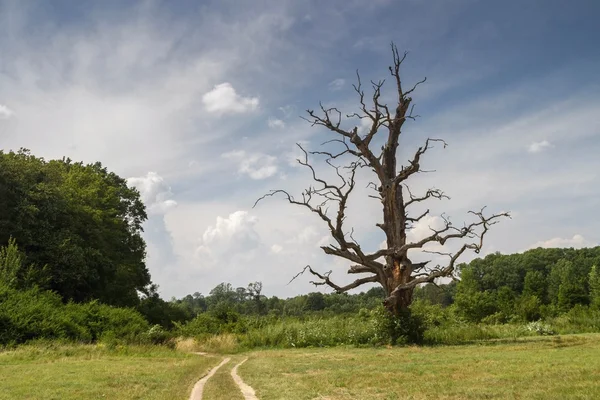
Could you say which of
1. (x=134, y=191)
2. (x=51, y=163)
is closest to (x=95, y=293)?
(x=51, y=163)

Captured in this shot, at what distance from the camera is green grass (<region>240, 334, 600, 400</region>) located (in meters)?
9.06

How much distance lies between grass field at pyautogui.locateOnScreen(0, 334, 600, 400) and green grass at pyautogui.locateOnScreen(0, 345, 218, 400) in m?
0.02

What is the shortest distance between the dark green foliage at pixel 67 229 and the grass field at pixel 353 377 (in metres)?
19.0

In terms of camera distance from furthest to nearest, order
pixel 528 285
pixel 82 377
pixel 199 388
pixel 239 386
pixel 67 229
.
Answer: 1. pixel 528 285
2. pixel 67 229
3. pixel 82 377
4. pixel 199 388
5. pixel 239 386

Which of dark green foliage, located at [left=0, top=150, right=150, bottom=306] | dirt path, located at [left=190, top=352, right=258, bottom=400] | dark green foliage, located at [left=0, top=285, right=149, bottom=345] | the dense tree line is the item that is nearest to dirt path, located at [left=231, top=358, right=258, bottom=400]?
dirt path, located at [left=190, top=352, right=258, bottom=400]

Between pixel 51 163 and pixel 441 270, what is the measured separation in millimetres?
36304

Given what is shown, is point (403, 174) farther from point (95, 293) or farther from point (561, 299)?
point (561, 299)

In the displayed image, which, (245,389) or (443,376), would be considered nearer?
(245,389)

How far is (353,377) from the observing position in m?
12.1

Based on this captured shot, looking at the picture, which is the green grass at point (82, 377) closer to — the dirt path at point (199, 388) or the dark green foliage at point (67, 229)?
the dirt path at point (199, 388)

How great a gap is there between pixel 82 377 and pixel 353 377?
7024mm

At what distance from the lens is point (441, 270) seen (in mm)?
23938

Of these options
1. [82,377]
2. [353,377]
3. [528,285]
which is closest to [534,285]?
[528,285]

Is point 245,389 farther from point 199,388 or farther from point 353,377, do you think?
point 353,377
